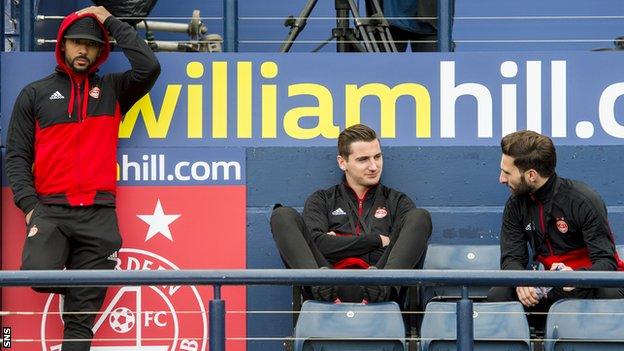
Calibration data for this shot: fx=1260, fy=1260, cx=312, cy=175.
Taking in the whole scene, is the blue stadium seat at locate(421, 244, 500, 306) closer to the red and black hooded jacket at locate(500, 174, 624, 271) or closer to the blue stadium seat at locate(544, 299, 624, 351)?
the red and black hooded jacket at locate(500, 174, 624, 271)

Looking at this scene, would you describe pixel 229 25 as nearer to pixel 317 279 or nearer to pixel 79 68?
pixel 79 68

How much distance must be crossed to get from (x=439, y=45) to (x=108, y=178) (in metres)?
1.79

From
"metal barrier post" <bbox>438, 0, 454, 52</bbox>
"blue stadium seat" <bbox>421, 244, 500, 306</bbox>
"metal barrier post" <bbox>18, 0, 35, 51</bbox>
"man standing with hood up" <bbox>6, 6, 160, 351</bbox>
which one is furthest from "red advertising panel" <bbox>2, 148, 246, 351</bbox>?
"metal barrier post" <bbox>438, 0, 454, 52</bbox>

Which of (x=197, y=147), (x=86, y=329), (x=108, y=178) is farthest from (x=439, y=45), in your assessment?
(x=86, y=329)

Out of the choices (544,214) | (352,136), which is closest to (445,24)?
(352,136)

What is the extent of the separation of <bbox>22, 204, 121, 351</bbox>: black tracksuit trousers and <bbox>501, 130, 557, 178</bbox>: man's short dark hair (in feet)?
5.98

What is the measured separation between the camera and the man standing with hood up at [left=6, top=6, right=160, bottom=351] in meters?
5.62

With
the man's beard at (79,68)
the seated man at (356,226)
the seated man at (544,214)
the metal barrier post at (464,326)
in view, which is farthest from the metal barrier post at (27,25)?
the metal barrier post at (464,326)

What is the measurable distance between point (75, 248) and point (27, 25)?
50.5 inches

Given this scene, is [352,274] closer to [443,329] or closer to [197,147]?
[443,329]

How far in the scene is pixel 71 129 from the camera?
5.70 meters

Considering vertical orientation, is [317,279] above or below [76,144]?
below

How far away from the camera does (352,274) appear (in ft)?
13.2

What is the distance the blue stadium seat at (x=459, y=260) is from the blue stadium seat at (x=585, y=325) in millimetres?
870
